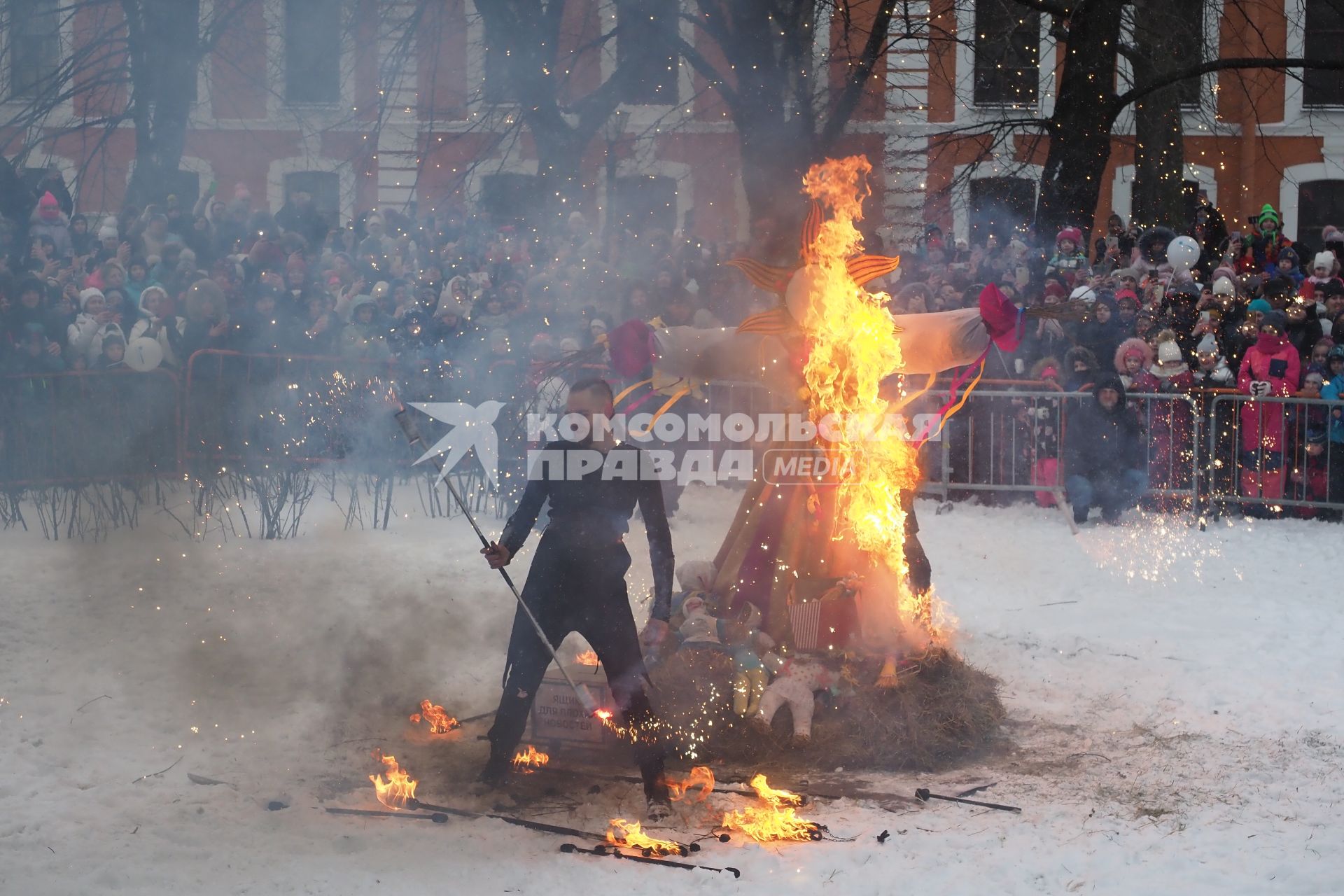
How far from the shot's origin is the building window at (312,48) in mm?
8477

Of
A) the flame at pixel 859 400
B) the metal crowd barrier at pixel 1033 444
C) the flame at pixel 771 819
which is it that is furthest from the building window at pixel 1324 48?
the flame at pixel 771 819

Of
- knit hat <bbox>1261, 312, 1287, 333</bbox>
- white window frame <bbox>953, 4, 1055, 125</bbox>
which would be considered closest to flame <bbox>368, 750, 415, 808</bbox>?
knit hat <bbox>1261, 312, 1287, 333</bbox>

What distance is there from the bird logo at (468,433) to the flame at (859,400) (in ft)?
13.5

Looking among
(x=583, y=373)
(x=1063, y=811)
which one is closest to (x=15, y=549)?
(x=583, y=373)

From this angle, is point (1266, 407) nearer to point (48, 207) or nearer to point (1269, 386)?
point (1269, 386)

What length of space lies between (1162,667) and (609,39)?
809 centimetres

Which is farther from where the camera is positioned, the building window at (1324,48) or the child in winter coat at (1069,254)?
the building window at (1324,48)

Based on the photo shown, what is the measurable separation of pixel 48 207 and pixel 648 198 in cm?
1164

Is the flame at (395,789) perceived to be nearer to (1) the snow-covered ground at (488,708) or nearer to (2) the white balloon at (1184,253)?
(1) the snow-covered ground at (488,708)

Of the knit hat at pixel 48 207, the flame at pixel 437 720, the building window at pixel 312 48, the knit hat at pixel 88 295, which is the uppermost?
the building window at pixel 312 48

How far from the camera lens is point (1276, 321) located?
11.4 metres

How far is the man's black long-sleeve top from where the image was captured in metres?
6.52

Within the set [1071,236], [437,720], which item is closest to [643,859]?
[437,720]

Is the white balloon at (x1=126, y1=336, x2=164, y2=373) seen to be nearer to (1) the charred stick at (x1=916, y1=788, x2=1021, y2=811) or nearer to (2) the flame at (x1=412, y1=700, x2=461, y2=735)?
(2) the flame at (x1=412, y1=700, x2=461, y2=735)
